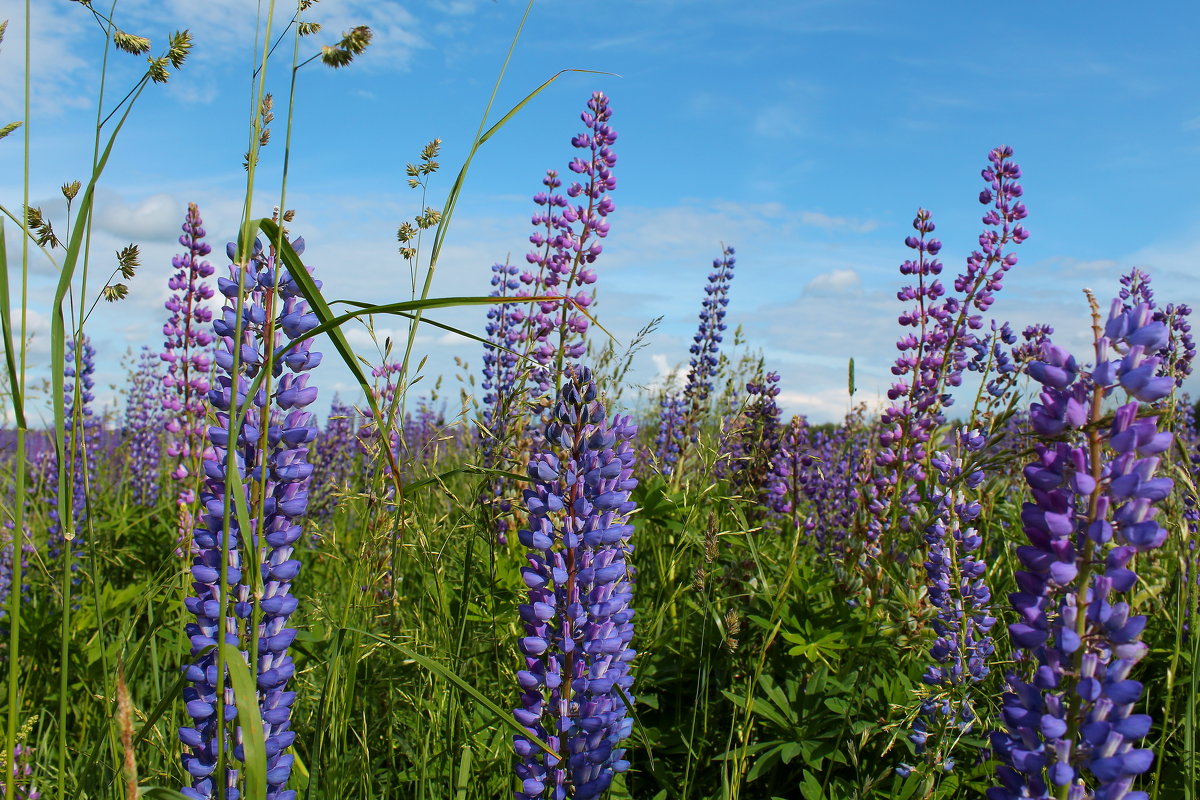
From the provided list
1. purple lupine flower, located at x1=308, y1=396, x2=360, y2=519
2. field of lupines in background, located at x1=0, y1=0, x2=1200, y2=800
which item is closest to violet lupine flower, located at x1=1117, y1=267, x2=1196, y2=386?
field of lupines in background, located at x1=0, y1=0, x2=1200, y2=800

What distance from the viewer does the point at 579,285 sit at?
4980 mm

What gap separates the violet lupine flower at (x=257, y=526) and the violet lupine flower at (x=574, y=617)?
0.54 m

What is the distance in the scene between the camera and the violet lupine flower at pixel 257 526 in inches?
70.2

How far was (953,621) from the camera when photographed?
2.92 m

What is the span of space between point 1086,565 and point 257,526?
155 cm

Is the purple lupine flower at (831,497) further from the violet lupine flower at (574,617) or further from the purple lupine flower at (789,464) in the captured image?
the violet lupine flower at (574,617)

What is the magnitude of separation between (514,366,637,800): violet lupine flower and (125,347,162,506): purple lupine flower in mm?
5607

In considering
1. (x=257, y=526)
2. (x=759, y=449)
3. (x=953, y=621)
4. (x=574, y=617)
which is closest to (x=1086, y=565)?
(x=574, y=617)

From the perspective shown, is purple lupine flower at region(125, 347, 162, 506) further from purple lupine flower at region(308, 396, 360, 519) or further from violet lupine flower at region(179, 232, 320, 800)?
violet lupine flower at region(179, 232, 320, 800)

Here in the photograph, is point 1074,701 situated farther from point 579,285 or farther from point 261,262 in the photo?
point 579,285

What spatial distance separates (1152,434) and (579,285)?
3847mm

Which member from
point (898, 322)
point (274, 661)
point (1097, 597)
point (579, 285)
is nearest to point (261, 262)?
point (274, 661)

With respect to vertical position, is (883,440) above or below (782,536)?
above

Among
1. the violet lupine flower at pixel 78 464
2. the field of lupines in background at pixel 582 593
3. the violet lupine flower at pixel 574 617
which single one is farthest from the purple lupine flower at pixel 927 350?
the violet lupine flower at pixel 78 464
